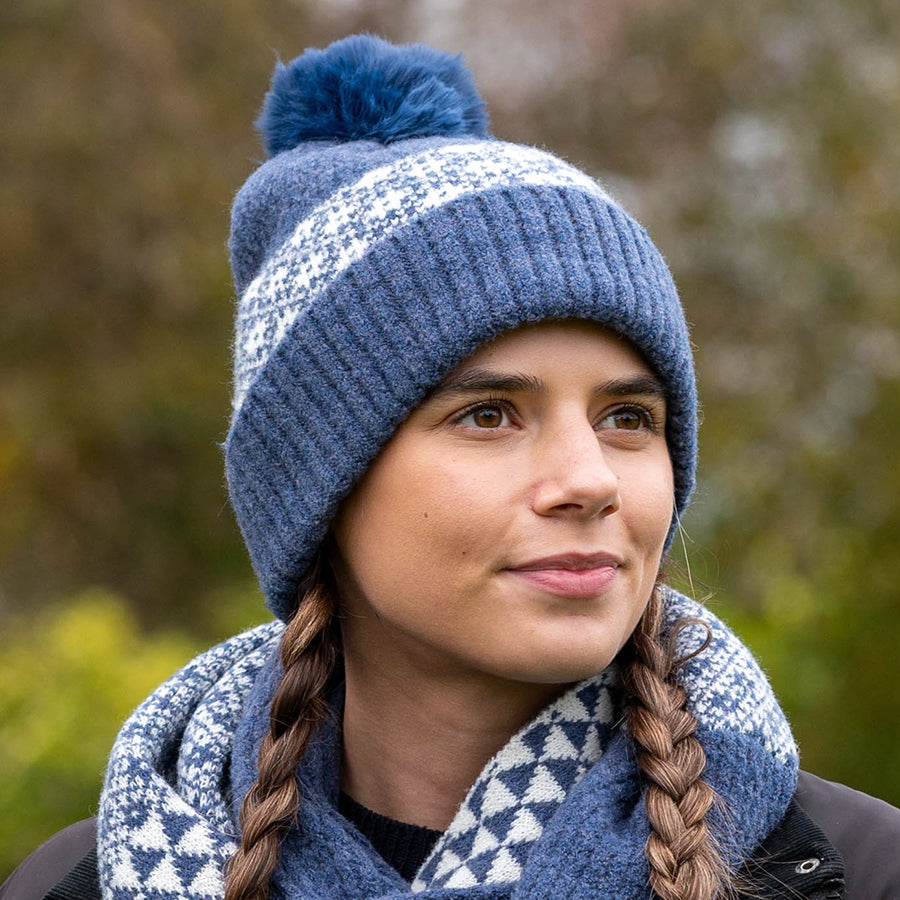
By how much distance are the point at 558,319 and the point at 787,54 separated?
9.84 meters

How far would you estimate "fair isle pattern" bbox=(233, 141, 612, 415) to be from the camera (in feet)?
8.45

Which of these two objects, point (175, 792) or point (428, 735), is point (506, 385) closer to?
point (428, 735)

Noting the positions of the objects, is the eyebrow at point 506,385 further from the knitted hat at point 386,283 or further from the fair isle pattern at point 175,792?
the fair isle pattern at point 175,792

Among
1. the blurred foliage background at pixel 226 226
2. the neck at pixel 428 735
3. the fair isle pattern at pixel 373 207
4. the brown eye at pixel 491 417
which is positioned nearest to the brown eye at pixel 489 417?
the brown eye at pixel 491 417

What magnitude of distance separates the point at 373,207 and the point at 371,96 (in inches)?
14.3

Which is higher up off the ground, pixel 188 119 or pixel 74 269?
pixel 188 119

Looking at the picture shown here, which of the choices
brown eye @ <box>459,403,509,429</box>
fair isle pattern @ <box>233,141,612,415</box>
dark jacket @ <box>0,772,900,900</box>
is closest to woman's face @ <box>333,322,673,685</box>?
brown eye @ <box>459,403,509,429</box>

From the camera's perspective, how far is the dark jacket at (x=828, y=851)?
2318 mm

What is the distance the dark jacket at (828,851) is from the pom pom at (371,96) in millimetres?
1484

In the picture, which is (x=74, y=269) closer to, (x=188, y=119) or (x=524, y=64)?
(x=188, y=119)

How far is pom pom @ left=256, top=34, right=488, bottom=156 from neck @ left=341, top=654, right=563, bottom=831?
1.08m

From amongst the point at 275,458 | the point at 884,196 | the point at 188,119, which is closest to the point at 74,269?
the point at 188,119

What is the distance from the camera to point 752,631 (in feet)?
23.4

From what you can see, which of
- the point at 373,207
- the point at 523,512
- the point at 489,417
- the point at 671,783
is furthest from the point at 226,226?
the point at 671,783
